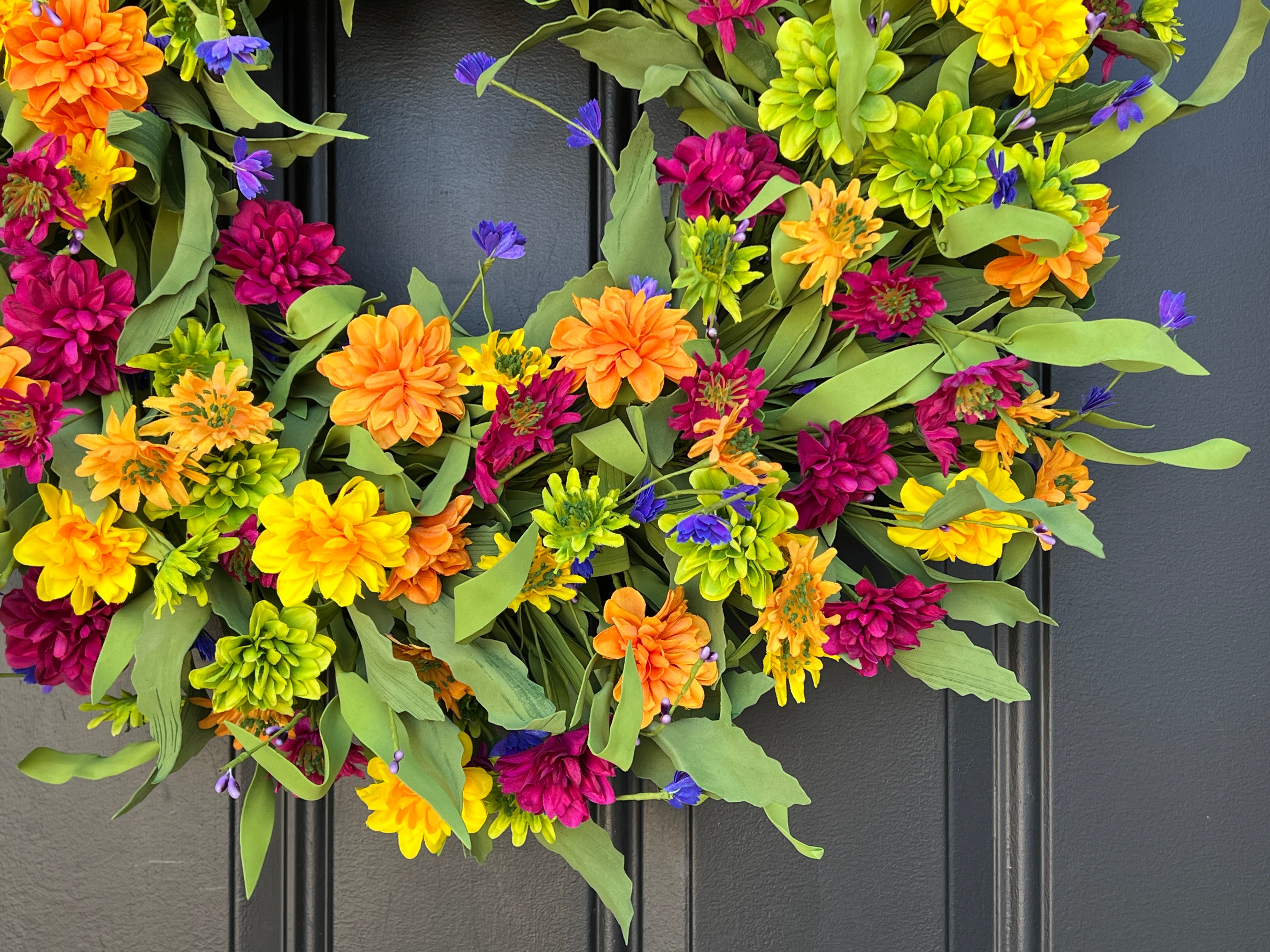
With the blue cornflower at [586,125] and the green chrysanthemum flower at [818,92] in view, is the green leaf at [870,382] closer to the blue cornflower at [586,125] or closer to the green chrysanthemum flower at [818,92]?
the green chrysanthemum flower at [818,92]

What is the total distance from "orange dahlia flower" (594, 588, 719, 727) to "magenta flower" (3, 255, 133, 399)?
0.36 m

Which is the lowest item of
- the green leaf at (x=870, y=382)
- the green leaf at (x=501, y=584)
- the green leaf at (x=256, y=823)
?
the green leaf at (x=256, y=823)

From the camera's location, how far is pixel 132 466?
523 mm

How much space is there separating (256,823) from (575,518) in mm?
308

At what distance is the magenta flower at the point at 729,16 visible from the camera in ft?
1.77

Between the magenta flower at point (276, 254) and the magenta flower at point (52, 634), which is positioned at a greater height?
the magenta flower at point (276, 254)

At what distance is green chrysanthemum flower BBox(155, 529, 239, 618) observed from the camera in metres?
0.54

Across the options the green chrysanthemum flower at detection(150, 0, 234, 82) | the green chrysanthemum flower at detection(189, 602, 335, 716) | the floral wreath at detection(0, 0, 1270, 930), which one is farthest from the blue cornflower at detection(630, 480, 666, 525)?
the green chrysanthemum flower at detection(150, 0, 234, 82)

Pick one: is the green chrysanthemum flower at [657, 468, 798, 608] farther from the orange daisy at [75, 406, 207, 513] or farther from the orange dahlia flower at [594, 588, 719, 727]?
the orange daisy at [75, 406, 207, 513]

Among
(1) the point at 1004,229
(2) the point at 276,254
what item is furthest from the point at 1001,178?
(2) the point at 276,254

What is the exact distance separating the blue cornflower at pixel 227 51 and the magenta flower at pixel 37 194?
0.10 m

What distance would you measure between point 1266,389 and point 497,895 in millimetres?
805

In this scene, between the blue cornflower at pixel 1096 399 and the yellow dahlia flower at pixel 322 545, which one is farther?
the blue cornflower at pixel 1096 399

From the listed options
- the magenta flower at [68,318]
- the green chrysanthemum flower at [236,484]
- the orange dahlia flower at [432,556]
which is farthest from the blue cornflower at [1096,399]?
the magenta flower at [68,318]
